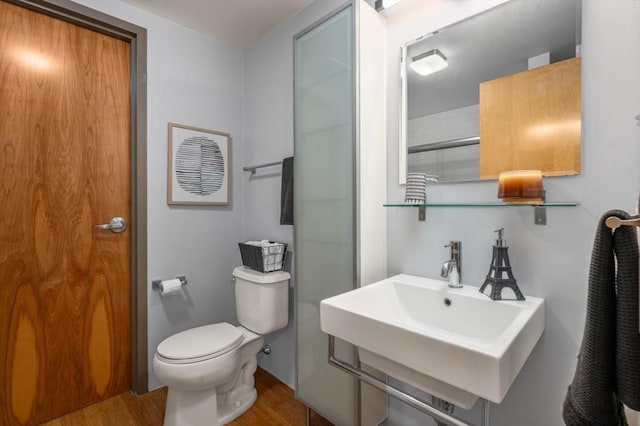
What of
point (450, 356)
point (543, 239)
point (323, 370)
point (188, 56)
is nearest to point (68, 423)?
point (323, 370)

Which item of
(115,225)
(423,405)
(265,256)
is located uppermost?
(115,225)

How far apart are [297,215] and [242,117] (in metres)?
1.14

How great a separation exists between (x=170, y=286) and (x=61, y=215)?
2.23 feet

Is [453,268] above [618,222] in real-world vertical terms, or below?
below

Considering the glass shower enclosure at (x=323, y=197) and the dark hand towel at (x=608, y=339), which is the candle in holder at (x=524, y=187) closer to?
the dark hand towel at (x=608, y=339)

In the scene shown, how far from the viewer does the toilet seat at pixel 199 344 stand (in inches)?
55.0

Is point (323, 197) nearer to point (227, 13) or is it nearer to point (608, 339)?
point (608, 339)

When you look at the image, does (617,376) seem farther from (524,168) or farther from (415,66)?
(415,66)

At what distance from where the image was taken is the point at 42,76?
154 cm

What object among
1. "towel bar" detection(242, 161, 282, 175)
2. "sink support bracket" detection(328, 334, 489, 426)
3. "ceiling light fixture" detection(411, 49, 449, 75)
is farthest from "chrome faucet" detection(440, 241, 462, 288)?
"towel bar" detection(242, 161, 282, 175)

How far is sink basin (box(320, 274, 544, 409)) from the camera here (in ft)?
2.22

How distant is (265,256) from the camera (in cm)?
172

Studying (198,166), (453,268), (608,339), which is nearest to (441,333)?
(453,268)

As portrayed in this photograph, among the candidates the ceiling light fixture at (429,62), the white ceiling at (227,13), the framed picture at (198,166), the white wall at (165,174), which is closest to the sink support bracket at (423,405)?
the ceiling light fixture at (429,62)
